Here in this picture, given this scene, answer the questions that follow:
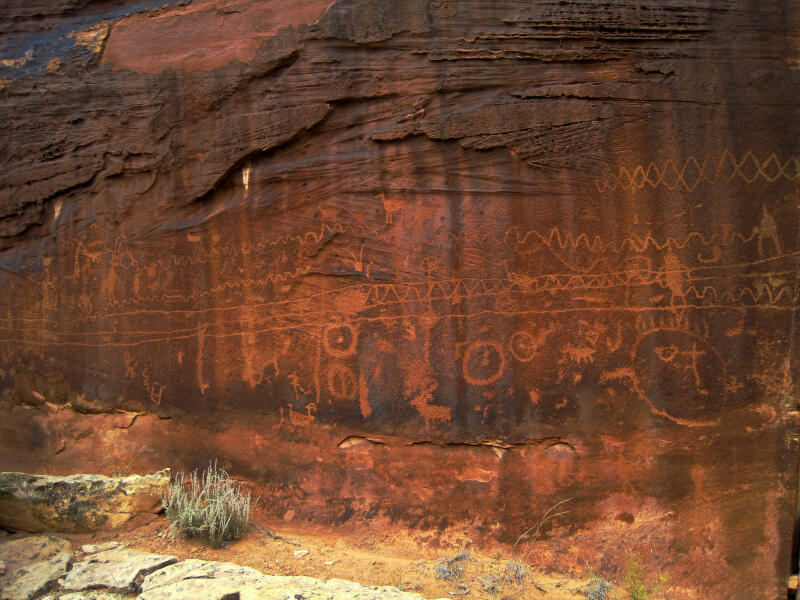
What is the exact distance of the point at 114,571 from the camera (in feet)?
10.0

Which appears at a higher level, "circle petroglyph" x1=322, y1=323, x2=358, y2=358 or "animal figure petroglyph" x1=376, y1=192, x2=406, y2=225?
"animal figure petroglyph" x1=376, y1=192, x2=406, y2=225

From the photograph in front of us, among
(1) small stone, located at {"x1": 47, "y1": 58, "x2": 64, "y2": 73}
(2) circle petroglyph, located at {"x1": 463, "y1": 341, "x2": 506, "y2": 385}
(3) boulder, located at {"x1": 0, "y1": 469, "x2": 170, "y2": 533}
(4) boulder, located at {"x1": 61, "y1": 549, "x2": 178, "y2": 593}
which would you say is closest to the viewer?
(4) boulder, located at {"x1": 61, "y1": 549, "x2": 178, "y2": 593}

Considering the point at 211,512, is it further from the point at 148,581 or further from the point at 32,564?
the point at 32,564

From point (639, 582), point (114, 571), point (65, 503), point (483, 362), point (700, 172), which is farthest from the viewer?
point (65, 503)

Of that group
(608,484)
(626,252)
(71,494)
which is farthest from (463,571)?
(71,494)

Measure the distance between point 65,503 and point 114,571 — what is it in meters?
0.86

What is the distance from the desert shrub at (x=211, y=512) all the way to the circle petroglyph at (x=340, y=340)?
1.02 m

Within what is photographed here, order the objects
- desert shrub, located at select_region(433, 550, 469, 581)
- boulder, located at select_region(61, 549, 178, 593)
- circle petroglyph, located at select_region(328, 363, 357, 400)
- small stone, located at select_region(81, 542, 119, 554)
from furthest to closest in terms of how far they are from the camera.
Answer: circle petroglyph, located at select_region(328, 363, 357, 400) → small stone, located at select_region(81, 542, 119, 554) → desert shrub, located at select_region(433, 550, 469, 581) → boulder, located at select_region(61, 549, 178, 593)

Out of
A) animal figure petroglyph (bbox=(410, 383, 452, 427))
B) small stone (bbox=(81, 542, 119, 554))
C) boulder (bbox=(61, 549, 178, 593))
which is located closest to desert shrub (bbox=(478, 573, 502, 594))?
animal figure petroglyph (bbox=(410, 383, 452, 427))

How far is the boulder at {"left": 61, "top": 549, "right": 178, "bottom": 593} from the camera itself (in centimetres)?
295

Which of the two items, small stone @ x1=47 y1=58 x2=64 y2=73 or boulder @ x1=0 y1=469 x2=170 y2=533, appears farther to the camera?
small stone @ x1=47 y1=58 x2=64 y2=73

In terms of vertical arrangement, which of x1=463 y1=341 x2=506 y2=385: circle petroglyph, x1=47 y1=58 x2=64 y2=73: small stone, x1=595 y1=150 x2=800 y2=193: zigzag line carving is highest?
x1=47 y1=58 x2=64 y2=73: small stone

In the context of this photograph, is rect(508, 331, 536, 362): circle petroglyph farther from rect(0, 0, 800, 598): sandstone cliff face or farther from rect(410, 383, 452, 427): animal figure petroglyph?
rect(410, 383, 452, 427): animal figure petroglyph

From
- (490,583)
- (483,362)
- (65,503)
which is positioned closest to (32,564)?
(65,503)
